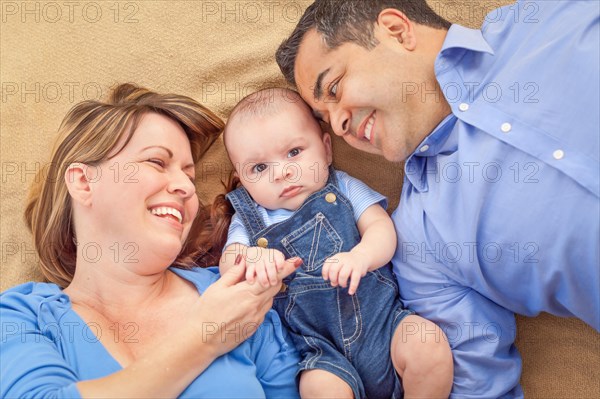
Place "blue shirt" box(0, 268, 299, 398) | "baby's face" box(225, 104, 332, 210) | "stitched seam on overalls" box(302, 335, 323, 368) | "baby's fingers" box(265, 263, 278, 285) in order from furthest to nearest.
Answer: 1. "baby's face" box(225, 104, 332, 210)
2. "stitched seam on overalls" box(302, 335, 323, 368)
3. "baby's fingers" box(265, 263, 278, 285)
4. "blue shirt" box(0, 268, 299, 398)

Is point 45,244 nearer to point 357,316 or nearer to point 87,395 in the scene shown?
point 87,395

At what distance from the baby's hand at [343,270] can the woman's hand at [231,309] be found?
0.23ft

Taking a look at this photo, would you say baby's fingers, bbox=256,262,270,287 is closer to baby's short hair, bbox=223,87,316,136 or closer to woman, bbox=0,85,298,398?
woman, bbox=0,85,298,398

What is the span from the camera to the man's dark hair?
156 cm

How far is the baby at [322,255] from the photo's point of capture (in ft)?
4.78

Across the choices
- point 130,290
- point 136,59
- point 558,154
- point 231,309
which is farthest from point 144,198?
point 558,154

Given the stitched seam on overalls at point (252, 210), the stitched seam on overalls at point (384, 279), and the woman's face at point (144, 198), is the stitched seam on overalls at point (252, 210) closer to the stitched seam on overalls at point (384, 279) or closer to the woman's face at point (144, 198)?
the woman's face at point (144, 198)

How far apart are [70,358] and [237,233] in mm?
518

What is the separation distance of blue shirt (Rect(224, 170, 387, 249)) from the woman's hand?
197mm

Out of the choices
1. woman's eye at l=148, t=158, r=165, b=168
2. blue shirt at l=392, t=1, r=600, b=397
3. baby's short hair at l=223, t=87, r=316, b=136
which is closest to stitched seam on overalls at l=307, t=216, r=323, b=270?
blue shirt at l=392, t=1, r=600, b=397

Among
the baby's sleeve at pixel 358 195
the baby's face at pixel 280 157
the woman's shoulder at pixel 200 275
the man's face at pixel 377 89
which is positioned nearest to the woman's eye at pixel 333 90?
the man's face at pixel 377 89

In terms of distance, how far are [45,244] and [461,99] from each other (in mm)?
1116

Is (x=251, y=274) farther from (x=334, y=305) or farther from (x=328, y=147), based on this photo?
(x=328, y=147)

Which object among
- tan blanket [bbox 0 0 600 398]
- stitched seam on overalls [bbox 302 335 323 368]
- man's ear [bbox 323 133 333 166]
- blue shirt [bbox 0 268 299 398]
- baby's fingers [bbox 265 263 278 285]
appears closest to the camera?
blue shirt [bbox 0 268 299 398]
